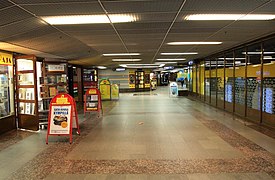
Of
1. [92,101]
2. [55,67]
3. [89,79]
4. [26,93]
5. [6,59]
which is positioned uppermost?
[6,59]

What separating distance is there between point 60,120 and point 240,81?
629 cm

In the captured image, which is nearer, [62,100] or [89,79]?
[62,100]

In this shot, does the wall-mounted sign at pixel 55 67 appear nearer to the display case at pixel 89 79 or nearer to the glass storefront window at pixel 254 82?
the glass storefront window at pixel 254 82

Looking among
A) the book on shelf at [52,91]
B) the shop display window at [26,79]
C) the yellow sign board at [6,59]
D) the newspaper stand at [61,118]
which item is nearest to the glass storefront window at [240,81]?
the newspaper stand at [61,118]

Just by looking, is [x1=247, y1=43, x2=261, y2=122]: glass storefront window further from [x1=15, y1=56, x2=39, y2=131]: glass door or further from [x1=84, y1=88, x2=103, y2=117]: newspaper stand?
[x1=15, y1=56, x2=39, y2=131]: glass door

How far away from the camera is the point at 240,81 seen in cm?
809

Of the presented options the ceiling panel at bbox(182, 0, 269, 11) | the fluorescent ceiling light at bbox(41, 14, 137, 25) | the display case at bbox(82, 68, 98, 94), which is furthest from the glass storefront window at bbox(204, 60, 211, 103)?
the fluorescent ceiling light at bbox(41, 14, 137, 25)

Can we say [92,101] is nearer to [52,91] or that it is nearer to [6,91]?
[52,91]

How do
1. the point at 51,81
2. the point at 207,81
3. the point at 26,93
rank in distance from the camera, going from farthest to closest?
1. the point at 207,81
2. the point at 51,81
3. the point at 26,93

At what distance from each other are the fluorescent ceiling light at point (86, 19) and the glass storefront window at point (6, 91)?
316 centimetres

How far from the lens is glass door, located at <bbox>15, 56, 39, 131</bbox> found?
20.3 ft

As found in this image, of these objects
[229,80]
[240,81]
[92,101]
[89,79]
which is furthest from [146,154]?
[89,79]

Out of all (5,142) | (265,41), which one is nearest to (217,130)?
(265,41)

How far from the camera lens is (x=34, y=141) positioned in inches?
212
